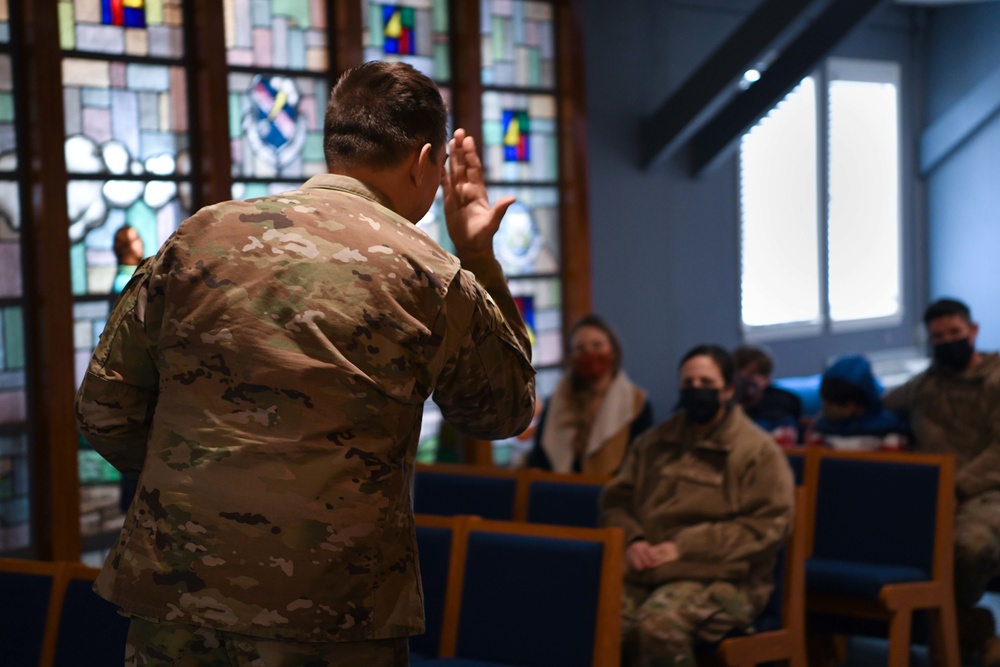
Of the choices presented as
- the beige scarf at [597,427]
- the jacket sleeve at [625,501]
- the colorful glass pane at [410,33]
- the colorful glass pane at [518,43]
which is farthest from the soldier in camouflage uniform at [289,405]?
the colorful glass pane at [518,43]

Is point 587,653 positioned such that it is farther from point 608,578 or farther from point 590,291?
point 590,291

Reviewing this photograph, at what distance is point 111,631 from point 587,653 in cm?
112

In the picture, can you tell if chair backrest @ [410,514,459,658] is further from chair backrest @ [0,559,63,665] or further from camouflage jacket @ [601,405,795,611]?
chair backrest @ [0,559,63,665]

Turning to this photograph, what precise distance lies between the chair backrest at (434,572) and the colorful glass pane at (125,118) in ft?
9.25

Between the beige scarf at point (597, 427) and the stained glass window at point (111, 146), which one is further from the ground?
the stained glass window at point (111, 146)

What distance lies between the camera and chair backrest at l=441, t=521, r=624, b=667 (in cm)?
316

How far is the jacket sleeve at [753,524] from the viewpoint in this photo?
3852mm

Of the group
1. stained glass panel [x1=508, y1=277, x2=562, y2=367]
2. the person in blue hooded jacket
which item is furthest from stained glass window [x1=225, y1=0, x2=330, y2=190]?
the person in blue hooded jacket

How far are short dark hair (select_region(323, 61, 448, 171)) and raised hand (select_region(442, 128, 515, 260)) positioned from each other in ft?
0.30

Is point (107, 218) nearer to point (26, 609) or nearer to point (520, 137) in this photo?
point (520, 137)

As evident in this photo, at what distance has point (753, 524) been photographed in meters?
3.88

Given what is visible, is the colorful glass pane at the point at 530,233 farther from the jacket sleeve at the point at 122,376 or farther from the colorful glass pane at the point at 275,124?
the jacket sleeve at the point at 122,376

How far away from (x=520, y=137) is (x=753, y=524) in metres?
3.92

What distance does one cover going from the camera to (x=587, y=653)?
3.15 m
